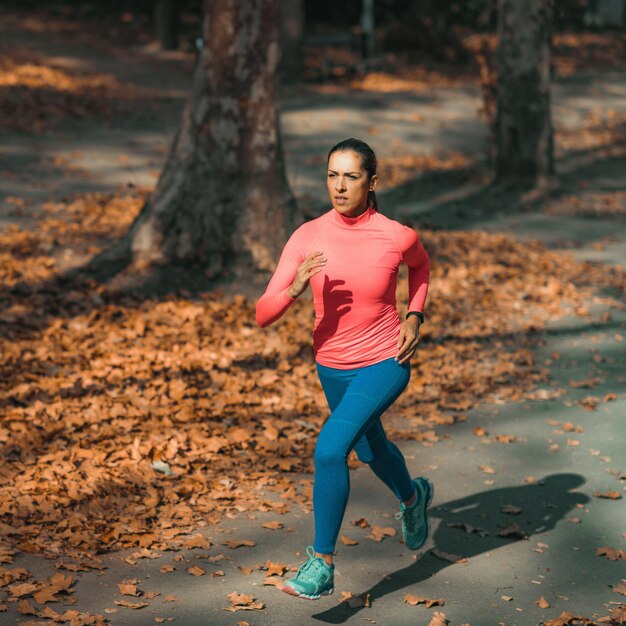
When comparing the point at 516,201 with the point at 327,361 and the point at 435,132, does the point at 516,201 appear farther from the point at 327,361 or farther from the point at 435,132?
the point at 327,361

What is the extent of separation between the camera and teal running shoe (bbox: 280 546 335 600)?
4.64m

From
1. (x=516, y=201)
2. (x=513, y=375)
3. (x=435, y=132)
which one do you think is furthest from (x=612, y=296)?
(x=435, y=132)

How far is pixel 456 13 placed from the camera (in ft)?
135

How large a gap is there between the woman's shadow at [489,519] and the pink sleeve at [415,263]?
1.51 meters

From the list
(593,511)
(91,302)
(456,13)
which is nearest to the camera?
(593,511)

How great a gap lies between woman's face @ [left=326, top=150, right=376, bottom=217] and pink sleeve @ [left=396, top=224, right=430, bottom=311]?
29 cm

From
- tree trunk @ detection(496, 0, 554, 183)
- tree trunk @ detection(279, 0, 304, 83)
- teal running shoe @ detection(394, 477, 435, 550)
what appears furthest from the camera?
tree trunk @ detection(279, 0, 304, 83)

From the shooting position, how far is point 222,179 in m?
11.0

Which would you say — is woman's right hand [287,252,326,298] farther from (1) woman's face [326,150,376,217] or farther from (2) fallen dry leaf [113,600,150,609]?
(2) fallen dry leaf [113,600,150,609]

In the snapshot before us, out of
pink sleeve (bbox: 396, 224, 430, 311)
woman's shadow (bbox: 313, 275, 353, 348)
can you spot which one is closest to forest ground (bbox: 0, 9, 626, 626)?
woman's shadow (bbox: 313, 275, 353, 348)

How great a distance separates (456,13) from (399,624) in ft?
128

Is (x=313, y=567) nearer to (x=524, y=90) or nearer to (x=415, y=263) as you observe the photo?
(x=415, y=263)

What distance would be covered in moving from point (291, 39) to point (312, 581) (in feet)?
73.4

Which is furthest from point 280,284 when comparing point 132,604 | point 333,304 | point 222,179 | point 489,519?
point 222,179
